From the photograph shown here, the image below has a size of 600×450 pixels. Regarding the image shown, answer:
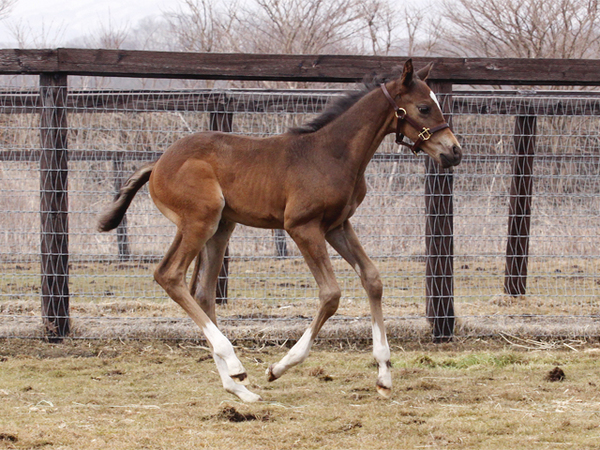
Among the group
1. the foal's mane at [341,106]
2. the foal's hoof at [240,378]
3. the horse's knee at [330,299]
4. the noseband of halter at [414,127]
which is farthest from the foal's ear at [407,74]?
the foal's hoof at [240,378]

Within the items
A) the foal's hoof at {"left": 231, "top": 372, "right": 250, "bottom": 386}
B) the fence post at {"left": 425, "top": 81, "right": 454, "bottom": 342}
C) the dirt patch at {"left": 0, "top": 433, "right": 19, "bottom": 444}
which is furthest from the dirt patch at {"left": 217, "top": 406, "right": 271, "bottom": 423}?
the fence post at {"left": 425, "top": 81, "right": 454, "bottom": 342}

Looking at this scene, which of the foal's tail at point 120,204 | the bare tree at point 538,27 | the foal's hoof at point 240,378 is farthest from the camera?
the bare tree at point 538,27

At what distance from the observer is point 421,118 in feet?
15.4

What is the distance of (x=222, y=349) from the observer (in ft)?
14.5

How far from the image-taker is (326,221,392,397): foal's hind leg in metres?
4.52

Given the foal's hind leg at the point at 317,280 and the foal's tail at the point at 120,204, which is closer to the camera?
the foal's hind leg at the point at 317,280

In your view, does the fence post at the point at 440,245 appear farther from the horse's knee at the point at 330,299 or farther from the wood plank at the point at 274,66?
the horse's knee at the point at 330,299

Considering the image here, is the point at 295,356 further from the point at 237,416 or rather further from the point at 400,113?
Result: the point at 400,113

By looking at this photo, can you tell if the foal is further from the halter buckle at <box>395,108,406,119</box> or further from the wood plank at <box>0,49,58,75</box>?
the wood plank at <box>0,49,58,75</box>

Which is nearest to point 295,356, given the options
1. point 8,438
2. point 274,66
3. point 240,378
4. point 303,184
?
point 240,378

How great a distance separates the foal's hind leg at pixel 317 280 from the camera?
4.51 metres

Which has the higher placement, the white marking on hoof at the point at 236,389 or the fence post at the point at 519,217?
the fence post at the point at 519,217

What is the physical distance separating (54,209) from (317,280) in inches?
106

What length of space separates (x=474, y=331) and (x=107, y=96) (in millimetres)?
3979
